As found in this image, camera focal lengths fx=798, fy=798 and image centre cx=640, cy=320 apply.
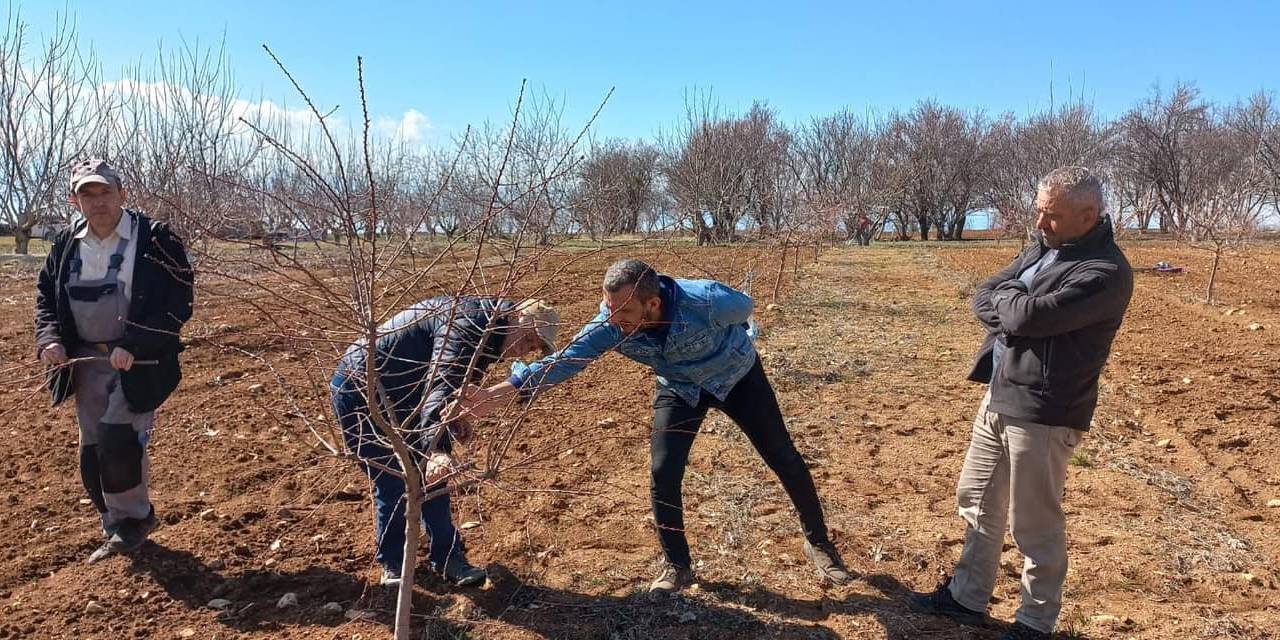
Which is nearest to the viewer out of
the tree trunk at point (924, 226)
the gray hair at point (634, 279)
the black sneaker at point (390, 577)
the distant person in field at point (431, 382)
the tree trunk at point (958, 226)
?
the distant person in field at point (431, 382)

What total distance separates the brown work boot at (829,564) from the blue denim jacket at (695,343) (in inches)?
31.0

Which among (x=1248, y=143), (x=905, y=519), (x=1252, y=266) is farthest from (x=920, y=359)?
(x=1248, y=143)

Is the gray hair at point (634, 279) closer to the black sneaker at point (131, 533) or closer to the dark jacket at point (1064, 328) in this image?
the dark jacket at point (1064, 328)

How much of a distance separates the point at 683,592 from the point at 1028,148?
3813 cm

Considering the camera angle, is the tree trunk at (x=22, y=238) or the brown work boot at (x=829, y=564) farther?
the tree trunk at (x=22, y=238)

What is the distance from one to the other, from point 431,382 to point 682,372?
39.6 inches

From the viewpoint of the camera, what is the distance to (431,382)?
2027mm

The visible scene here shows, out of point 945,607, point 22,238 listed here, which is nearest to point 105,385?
point 945,607

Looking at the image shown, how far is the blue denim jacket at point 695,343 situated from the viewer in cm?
263

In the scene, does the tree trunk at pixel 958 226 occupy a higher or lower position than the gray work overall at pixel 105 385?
higher

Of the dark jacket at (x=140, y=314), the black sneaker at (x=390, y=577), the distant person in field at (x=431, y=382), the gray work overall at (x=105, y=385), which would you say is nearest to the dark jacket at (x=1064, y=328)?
the distant person in field at (x=431, y=382)

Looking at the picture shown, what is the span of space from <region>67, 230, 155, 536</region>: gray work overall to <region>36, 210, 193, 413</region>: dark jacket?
0.12ft

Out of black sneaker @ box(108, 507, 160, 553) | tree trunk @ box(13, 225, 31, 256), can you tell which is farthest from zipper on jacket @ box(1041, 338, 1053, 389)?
tree trunk @ box(13, 225, 31, 256)

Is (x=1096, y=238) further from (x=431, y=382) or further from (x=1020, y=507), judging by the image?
(x=431, y=382)
